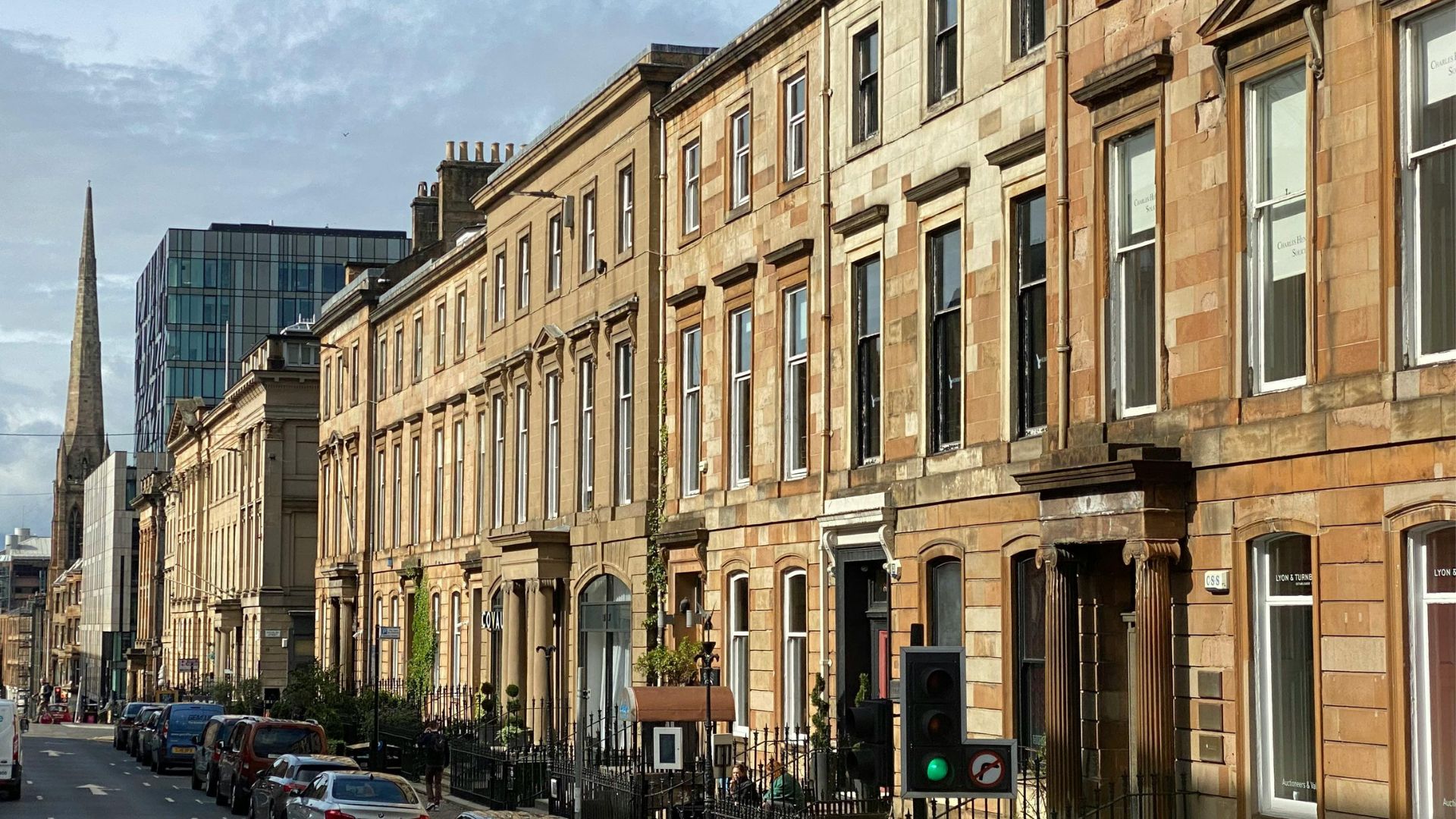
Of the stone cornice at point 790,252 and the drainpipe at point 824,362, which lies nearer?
the drainpipe at point 824,362

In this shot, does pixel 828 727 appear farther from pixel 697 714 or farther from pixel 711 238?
pixel 711 238

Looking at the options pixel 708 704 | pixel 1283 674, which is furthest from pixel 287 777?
pixel 1283 674

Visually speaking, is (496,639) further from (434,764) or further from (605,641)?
(605,641)

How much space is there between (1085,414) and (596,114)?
20608 mm

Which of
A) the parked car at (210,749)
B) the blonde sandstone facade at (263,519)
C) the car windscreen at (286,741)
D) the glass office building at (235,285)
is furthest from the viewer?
the glass office building at (235,285)

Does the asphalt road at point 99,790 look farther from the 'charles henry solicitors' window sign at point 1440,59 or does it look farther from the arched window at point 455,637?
the 'charles henry solicitors' window sign at point 1440,59

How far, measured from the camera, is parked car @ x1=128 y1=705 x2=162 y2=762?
60.8 m

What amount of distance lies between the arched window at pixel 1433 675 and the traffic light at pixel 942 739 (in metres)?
4.37

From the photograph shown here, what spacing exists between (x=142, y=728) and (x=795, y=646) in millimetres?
38342

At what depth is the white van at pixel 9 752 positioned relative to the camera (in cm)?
4303

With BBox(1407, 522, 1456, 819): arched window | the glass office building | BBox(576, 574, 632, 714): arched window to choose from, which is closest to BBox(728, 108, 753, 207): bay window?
BBox(576, 574, 632, 714): arched window

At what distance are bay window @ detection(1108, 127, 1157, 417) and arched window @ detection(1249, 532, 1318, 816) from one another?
238cm

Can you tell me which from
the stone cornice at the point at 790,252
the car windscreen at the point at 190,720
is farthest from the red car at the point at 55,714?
the stone cornice at the point at 790,252

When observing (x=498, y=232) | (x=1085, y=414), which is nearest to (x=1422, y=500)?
(x=1085, y=414)
